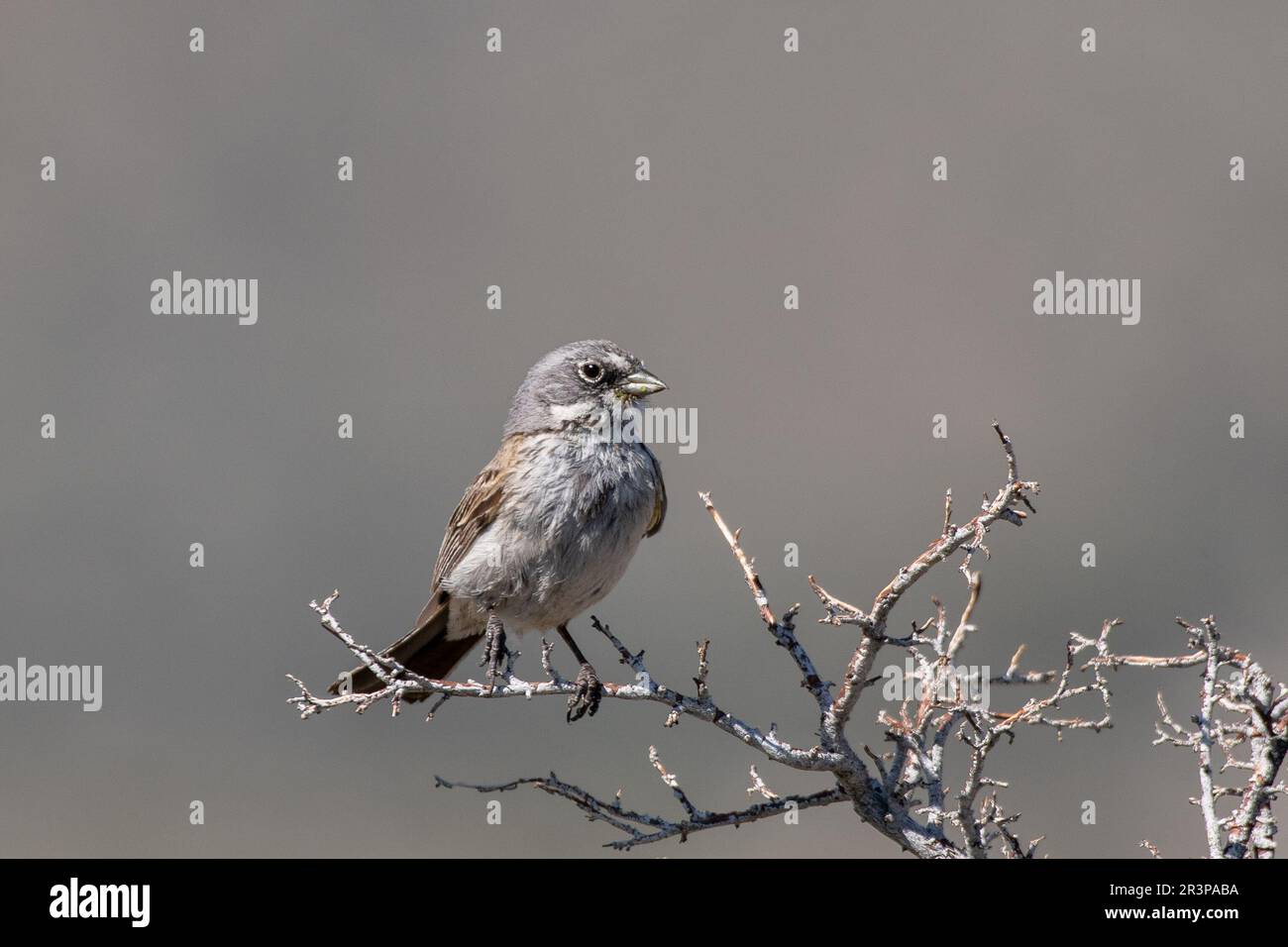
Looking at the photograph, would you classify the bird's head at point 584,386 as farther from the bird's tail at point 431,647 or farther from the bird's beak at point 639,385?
the bird's tail at point 431,647

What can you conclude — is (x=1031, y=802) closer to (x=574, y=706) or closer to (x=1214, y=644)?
(x=574, y=706)

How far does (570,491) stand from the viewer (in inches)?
273

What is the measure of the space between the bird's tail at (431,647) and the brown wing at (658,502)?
3.28 ft

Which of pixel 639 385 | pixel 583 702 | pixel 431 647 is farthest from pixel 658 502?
pixel 431 647

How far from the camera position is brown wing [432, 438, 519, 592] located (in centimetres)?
718

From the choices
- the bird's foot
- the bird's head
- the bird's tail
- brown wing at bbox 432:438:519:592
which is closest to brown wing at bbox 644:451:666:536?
the bird's head

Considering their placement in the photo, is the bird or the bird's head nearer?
the bird

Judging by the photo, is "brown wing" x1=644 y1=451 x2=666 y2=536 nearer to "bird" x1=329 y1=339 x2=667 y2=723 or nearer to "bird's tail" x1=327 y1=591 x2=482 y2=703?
A: "bird" x1=329 y1=339 x2=667 y2=723

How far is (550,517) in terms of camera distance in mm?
6918

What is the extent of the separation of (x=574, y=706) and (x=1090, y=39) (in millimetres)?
47276

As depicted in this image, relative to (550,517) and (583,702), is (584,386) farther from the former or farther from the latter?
(583,702)

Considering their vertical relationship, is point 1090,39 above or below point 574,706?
above

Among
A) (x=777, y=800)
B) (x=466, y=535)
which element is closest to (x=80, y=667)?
(x=466, y=535)

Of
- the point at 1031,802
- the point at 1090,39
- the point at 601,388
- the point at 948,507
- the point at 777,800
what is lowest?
the point at 1031,802
